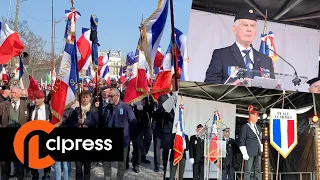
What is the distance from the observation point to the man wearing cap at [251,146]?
3.87m

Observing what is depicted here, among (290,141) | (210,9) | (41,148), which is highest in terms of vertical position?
(210,9)

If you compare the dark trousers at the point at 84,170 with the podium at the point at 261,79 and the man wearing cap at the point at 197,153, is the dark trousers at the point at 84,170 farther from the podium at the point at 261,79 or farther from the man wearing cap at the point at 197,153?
the podium at the point at 261,79

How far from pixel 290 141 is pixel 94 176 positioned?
18.8ft

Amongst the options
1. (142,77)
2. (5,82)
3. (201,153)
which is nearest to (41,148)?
(142,77)

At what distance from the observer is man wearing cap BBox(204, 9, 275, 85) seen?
388 centimetres

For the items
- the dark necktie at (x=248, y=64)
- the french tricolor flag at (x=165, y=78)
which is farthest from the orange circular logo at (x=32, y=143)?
the dark necktie at (x=248, y=64)

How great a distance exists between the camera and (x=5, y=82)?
17.7 metres

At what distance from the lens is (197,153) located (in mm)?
3889

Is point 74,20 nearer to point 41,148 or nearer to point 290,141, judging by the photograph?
point 41,148

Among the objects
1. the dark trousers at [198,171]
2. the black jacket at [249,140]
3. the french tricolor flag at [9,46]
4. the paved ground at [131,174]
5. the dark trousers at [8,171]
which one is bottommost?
the paved ground at [131,174]

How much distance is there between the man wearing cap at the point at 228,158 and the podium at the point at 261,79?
0.43 m

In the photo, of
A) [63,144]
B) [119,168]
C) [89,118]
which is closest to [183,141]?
[63,144]

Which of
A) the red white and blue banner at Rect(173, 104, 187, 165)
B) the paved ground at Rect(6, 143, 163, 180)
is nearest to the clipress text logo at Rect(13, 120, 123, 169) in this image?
the paved ground at Rect(6, 143, 163, 180)

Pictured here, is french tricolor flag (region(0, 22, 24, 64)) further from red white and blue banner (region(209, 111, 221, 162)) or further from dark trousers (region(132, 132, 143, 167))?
red white and blue banner (region(209, 111, 221, 162))
